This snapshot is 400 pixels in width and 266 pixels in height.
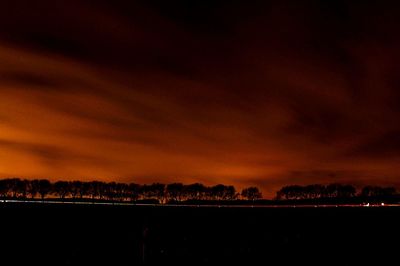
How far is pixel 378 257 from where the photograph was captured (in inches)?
953

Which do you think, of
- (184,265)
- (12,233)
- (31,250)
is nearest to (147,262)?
(184,265)

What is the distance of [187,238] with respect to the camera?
33875mm

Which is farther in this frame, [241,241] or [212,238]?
[212,238]

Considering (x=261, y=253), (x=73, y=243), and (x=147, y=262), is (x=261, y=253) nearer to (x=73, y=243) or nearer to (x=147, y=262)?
(x=147, y=262)

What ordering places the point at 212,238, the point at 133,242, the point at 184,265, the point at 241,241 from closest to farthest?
the point at 184,265 → the point at 133,242 → the point at 241,241 → the point at 212,238

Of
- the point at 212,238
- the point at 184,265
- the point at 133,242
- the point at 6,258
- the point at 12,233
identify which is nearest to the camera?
the point at 184,265

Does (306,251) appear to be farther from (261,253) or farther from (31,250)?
(31,250)

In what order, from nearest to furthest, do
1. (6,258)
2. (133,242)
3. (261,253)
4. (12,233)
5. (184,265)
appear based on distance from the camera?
1. (184,265)
2. (6,258)
3. (261,253)
4. (133,242)
5. (12,233)

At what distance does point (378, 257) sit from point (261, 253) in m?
5.69

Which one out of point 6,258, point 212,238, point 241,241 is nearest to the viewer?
point 6,258

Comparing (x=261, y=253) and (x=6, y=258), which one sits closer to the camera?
(x=6, y=258)

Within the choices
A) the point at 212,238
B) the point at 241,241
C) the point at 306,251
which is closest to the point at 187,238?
the point at 212,238

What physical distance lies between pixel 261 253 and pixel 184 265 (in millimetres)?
5402

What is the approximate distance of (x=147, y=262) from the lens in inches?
866
